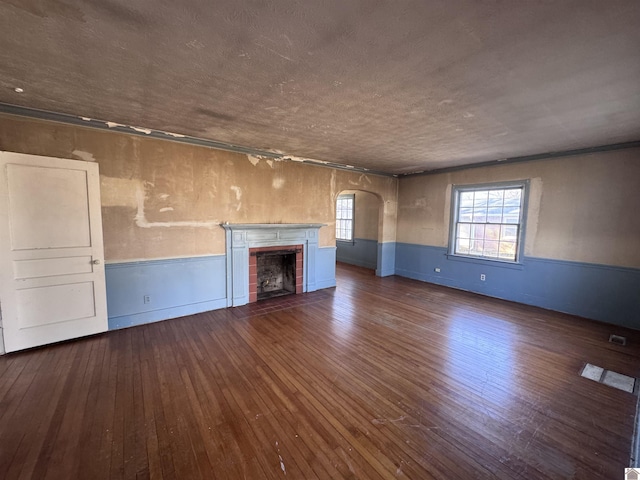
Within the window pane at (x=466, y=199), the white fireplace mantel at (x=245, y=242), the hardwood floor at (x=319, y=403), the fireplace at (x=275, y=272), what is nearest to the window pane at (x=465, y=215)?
the window pane at (x=466, y=199)

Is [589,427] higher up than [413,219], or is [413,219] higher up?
[413,219]

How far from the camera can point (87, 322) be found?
333cm

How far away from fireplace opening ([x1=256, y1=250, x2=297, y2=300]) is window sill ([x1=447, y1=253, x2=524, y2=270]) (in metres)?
3.45

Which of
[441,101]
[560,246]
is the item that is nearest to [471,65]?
[441,101]

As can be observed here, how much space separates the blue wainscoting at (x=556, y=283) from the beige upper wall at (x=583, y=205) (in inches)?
6.8

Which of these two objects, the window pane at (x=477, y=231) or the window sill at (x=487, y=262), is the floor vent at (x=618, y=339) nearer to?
the window sill at (x=487, y=262)

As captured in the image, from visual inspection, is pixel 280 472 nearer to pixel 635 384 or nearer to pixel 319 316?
pixel 319 316

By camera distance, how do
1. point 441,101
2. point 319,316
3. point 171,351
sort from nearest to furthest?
point 441,101 → point 171,351 → point 319,316

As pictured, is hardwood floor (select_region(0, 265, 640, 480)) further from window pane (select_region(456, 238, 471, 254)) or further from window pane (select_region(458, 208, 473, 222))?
window pane (select_region(458, 208, 473, 222))

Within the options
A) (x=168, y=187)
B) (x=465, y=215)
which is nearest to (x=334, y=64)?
(x=168, y=187)

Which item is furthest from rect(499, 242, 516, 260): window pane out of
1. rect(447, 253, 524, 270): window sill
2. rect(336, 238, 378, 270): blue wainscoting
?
rect(336, 238, 378, 270): blue wainscoting

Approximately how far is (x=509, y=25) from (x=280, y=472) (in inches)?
115

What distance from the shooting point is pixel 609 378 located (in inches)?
105

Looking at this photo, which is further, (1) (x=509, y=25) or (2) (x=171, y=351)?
(2) (x=171, y=351)
